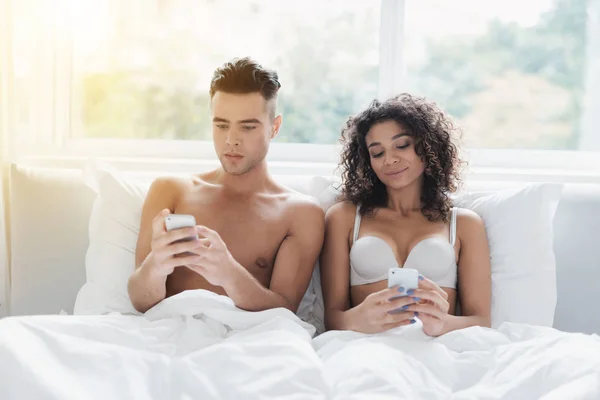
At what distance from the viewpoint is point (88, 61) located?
125 inches

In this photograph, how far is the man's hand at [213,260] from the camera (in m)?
1.84

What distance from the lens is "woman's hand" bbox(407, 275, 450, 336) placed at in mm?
1920

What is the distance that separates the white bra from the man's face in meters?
0.44

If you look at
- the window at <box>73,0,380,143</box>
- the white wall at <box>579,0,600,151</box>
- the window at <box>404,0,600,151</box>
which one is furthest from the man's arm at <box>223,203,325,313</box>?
the white wall at <box>579,0,600,151</box>

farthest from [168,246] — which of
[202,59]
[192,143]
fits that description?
[202,59]

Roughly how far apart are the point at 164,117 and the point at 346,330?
156cm

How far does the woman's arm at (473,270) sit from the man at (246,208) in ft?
1.48

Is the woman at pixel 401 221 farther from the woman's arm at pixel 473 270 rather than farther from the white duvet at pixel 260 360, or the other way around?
the white duvet at pixel 260 360

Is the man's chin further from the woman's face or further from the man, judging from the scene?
the woman's face

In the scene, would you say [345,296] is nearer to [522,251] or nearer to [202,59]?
[522,251]

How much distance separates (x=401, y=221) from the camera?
231 centimetres

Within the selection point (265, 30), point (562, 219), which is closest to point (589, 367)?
point (562, 219)

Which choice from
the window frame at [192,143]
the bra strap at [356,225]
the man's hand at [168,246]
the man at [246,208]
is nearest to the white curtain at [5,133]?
the window frame at [192,143]

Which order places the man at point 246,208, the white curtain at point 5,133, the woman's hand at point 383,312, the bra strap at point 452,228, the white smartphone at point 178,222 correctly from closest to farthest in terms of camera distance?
the white smartphone at point 178,222, the woman's hand at point 383,312, the man at point 246,208, the bra strap at point 452,228, the white curtain at point 5,133
